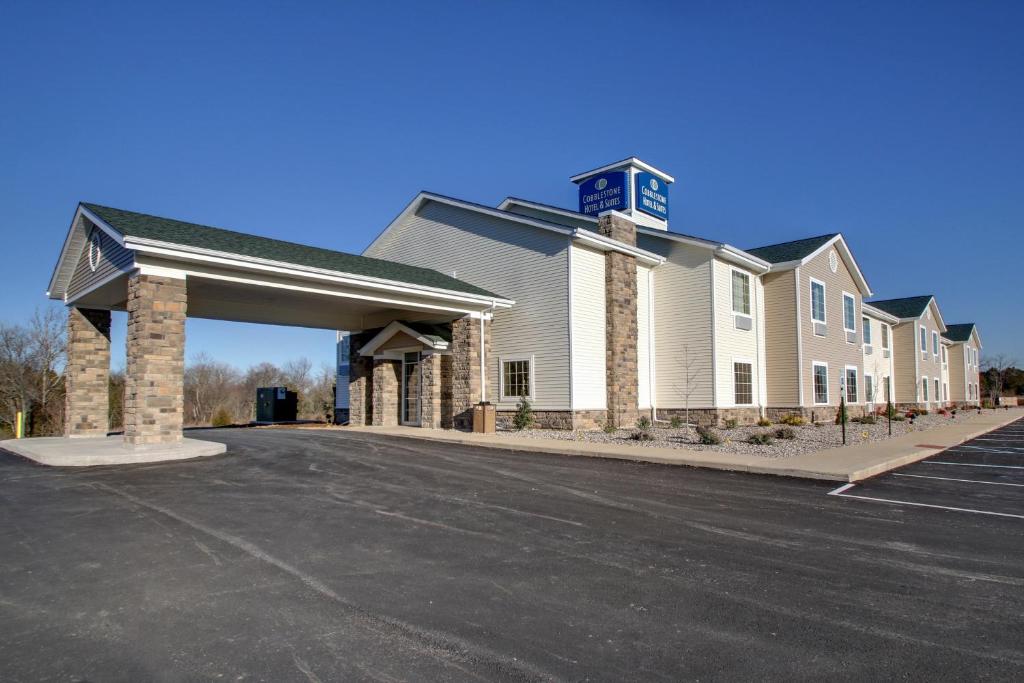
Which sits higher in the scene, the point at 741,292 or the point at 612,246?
the point at 612,246

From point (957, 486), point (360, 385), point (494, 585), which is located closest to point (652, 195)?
point (360, 385)

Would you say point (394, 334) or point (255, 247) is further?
point (394, 334)

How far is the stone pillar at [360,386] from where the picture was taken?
77.7 feet

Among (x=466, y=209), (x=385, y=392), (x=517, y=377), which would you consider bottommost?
(x=385, y=392)

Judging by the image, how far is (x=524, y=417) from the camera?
64.2 feet

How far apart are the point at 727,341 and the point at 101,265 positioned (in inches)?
727

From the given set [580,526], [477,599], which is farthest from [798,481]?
[477,599]

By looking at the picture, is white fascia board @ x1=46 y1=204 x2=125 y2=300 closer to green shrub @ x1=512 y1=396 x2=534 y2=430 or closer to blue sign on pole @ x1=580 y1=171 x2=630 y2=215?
green shrub @ x1=512 y1=396 x2=534 y2=430

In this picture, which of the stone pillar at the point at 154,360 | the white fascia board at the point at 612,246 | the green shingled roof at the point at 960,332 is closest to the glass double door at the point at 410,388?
the white fascia board at the point at 612,246

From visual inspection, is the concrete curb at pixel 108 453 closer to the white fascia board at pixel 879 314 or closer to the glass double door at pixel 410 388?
the glass double door at pixel 410 388

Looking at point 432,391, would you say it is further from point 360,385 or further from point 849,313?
point 849,313

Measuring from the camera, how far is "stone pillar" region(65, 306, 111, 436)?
54.9 feet

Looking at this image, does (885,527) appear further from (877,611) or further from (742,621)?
(742,621)

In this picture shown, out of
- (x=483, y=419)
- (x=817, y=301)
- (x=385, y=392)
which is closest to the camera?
(x=483, y=419)
